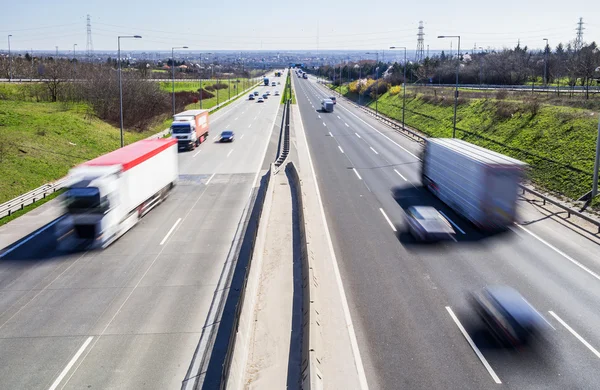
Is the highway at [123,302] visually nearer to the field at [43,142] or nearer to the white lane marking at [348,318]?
the white lane marking at [348,318]

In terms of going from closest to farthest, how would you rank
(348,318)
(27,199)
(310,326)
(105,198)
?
(310,326), (348,318), (105,198), (27,199)

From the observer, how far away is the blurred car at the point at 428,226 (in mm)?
21703

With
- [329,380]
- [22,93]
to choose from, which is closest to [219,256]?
[329,380]

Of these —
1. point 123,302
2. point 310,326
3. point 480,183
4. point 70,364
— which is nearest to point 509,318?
point 310,326

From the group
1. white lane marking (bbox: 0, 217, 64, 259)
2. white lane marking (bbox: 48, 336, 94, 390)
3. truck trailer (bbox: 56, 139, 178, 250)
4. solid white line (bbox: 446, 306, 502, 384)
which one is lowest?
white lane marking (bbox: 48, 336, 94, 390)

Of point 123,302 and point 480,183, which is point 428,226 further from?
point 123,302

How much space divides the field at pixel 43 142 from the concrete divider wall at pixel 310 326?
20.0 m

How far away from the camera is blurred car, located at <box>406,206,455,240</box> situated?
71.2 feet

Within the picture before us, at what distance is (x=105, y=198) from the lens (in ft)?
67.4

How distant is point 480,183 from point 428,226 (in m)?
2.78

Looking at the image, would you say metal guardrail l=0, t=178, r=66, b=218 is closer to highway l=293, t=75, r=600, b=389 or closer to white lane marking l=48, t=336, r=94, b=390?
white lane marking l=48, t=336, r=94, b=390

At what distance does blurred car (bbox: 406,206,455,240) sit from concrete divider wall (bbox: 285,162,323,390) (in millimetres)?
4748

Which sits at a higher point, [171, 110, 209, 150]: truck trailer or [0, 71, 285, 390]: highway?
[171, 110, 209, 150]: truck trailer

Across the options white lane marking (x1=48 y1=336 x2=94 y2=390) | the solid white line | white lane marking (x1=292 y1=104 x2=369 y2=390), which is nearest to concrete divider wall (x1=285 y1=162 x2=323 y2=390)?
white lane marking (x1=292 y1=104 x2=369 y2=390)
